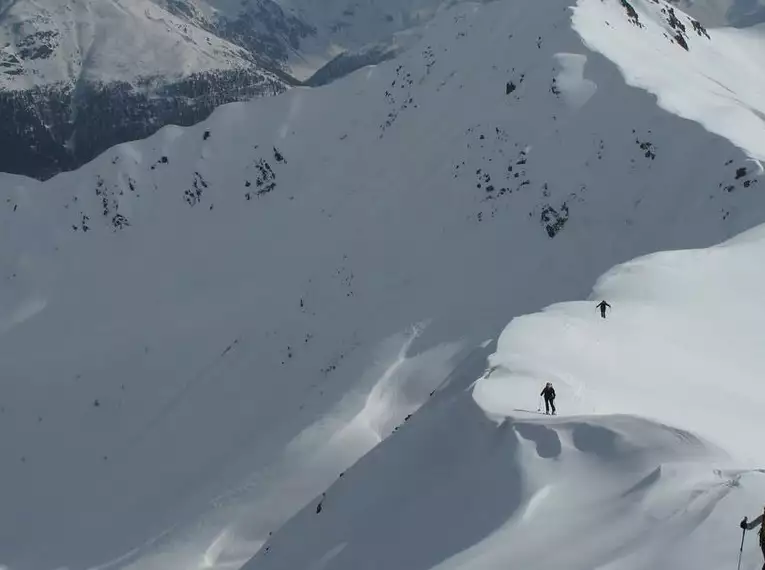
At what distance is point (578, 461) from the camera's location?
26.9 metres

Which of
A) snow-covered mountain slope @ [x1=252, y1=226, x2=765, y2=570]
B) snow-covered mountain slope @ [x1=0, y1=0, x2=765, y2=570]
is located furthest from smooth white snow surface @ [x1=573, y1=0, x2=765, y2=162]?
snow-covered mountain slope @ [x1=252, y1=226, x2=765, y2=570]

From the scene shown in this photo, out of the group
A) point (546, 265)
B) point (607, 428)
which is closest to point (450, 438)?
point (607, 428)

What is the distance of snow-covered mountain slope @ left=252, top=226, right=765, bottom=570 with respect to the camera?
22.0m

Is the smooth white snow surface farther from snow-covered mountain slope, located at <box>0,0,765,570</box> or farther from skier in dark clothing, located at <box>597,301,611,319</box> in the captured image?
skier in dark clothing, located at <box>597,301,611,319</box>

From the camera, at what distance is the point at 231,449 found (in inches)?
2746

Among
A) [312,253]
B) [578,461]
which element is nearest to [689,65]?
[312,253]

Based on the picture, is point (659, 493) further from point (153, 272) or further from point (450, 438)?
point (153, 272)

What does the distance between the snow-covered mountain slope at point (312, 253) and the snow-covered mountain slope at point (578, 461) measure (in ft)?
33.8

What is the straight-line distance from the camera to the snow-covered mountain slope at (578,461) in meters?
22.0

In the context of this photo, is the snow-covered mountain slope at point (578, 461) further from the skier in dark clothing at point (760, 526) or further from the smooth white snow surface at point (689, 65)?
the smooth white snow surface at point (689, 65)

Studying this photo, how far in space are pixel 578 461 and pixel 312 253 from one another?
206ft

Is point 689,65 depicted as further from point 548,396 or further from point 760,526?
point 760,526

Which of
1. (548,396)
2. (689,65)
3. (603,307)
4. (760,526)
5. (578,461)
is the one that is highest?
(760,526)

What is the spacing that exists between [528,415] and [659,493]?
26.7 feet
